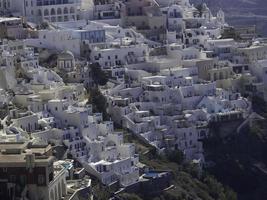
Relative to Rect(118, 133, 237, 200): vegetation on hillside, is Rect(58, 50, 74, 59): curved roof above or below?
above

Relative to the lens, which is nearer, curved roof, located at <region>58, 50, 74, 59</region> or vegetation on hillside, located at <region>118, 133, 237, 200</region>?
vegetation on hillside, located at <region>118, 133, 237, 200</region>

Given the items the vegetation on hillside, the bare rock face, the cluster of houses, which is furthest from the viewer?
the bare rock face

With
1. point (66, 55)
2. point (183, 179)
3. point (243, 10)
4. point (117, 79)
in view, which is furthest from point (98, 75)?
point (243, 10)

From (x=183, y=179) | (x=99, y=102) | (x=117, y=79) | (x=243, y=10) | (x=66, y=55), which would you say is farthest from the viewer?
(x=243, y=10)

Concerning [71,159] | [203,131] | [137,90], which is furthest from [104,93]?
[71,159]

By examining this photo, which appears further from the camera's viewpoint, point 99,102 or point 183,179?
point 99,102

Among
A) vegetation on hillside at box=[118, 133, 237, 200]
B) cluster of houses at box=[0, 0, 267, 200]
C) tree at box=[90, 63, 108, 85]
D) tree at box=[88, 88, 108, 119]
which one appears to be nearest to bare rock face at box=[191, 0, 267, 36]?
cluster of houses at box=[0, 0, 267, 200]

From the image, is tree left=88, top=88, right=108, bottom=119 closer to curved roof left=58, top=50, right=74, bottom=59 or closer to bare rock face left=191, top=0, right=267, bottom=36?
curved roof left=58, top=50, right=74, bottom=59

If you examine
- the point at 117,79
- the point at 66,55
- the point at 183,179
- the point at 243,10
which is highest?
the point at 66,55

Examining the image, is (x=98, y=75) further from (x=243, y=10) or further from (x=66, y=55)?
(x=243, y=10)

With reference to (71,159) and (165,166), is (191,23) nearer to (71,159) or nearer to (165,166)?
(165,166)
